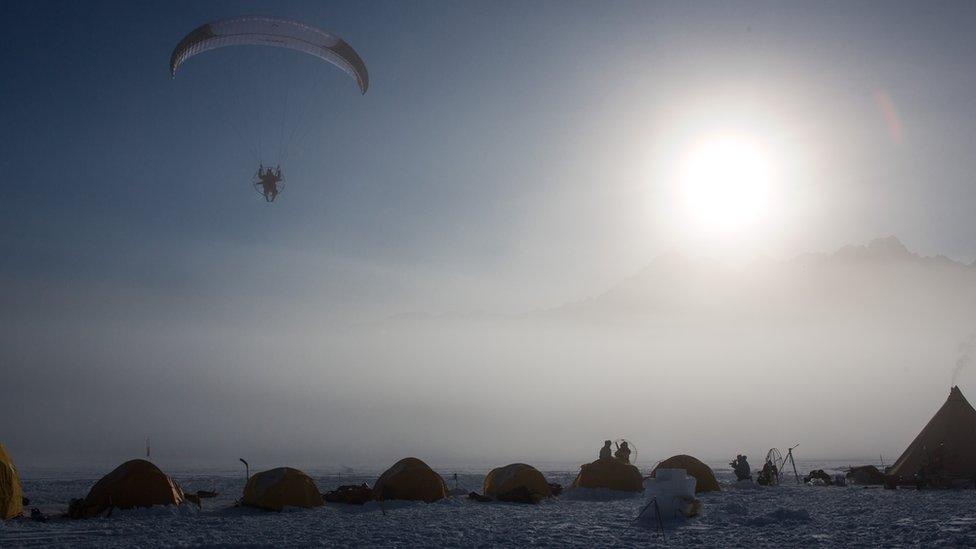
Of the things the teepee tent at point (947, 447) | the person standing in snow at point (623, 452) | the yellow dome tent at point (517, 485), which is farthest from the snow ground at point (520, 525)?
the person standing in snow at point (623, 452)

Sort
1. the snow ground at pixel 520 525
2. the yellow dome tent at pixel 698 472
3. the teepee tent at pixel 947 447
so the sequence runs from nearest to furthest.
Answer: the snow ground at pixel 520 525 < the teepee tent at pixel 947 447 < the yellow dome tent at pixel 698 472

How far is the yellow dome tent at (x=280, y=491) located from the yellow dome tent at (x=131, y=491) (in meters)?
2.09

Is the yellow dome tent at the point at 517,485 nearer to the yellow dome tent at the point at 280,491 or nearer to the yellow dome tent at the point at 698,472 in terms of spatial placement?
the yellow dome tent at the point at 698,472

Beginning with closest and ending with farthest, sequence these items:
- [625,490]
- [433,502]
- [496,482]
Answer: [433,502] < [496,482] < [625,490]

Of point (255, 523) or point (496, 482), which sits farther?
point (496, 482)

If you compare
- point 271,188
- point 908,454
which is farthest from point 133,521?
point 908,454

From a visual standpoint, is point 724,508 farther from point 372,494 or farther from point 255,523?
point 255,523

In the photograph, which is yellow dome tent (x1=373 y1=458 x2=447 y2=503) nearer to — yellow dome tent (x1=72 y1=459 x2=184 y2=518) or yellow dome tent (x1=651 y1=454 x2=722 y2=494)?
yellow dome tent (x1=72 y1=459 x2=184 y2=518)

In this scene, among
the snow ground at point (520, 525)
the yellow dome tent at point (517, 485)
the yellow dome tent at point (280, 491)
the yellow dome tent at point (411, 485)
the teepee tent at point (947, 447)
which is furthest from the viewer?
the teepee tent at point (947, 447)

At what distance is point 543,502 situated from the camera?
22.5 m

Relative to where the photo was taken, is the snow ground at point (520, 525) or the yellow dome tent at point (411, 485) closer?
the snow ground at point (520, 525)

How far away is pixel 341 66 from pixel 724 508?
2526 cm

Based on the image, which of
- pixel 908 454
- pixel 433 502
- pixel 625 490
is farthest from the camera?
pixel 908 454

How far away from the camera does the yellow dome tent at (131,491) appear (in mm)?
17531
